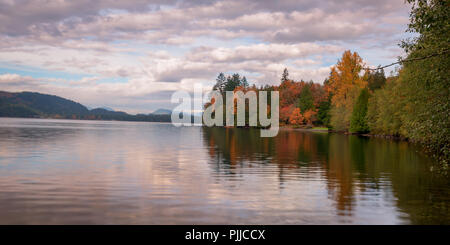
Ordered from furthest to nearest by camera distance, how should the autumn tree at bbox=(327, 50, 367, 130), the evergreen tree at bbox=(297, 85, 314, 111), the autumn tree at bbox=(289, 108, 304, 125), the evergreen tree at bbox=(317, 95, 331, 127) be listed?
the autumn tree at bbox=(289, 108, 304, 125) → the evergreen tree at bbox=(297, 85, 314, 111) → the evergreen tree at bbox=(317, 95, 331, 127) → the autumn tree at bbox=(327, 50, 367, 130)

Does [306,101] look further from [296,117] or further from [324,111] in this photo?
[324,111]

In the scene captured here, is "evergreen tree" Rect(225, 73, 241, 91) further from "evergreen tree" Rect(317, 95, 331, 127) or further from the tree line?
"evergreen tree" Rect(317, 95, 331, 127)

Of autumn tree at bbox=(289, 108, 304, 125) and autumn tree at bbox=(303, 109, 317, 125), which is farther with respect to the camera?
autumn tree at bbox=(289, 108, 304, 125)

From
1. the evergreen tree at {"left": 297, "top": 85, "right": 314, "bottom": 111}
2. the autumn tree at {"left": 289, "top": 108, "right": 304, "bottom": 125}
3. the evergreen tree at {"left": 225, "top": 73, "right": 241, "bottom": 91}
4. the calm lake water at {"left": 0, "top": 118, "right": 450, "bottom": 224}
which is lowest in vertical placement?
the calm lake water at {"left": 0, "top": 118, "right": 450, "bottom": 224}

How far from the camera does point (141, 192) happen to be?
559 inches

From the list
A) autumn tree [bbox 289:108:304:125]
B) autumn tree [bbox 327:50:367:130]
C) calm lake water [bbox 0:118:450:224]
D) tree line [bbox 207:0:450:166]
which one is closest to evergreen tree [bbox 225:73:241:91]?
tree line [bbox 207:0:450:166]

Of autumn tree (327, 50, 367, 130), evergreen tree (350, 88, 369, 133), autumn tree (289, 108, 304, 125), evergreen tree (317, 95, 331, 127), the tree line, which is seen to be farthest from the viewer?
autumn tree (289, 108, 304, 125)

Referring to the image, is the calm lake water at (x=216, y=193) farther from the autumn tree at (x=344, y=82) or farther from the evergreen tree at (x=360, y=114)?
the autumn tree at (x=344, y=82)

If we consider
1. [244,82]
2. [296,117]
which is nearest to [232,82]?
[244,82]

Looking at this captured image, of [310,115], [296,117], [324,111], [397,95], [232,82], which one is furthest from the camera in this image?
[232,82]
